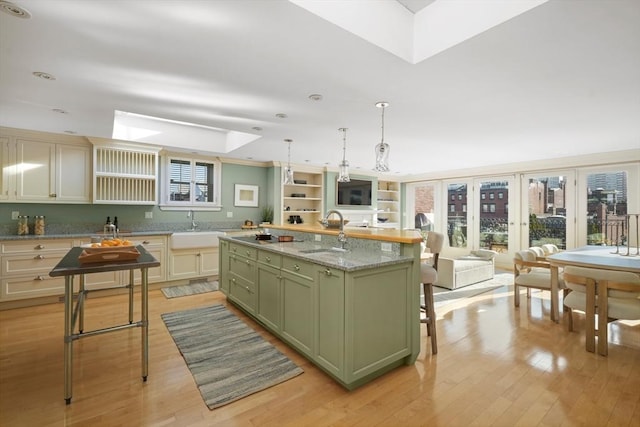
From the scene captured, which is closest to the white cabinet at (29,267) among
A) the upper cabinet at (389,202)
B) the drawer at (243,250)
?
the drawer at (243,250)

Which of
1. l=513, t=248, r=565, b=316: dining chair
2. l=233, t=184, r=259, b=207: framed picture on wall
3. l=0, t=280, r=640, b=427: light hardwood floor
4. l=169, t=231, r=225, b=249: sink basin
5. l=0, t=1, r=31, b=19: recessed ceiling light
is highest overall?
l=0, t=1, r=31, b=19: recessed ceiling light

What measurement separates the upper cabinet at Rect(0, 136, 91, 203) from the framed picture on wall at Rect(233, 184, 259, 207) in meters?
2.49

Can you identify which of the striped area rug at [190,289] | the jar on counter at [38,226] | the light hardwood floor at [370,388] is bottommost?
the light hardwood floor at [370,388]

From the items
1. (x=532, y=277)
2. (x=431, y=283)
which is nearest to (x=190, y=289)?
(x=431, y=283)

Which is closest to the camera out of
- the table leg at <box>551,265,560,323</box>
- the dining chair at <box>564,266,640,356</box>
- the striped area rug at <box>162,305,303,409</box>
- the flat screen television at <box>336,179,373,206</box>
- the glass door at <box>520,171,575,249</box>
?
the striped area rug at <box>162,305,303,409</box>

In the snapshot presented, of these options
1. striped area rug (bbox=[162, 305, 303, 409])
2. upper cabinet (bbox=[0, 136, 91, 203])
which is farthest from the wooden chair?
upper cabinet (bbox=[0, 136, 91, 203])

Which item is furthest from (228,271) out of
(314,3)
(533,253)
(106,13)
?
(533,253)

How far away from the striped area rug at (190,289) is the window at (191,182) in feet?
5.08

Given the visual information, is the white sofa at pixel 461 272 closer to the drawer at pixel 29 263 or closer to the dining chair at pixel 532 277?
the dining chair at pixel 532 277

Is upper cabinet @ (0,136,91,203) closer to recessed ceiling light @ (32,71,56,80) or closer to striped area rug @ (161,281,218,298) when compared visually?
striped area rug @ (161,281,218,298)

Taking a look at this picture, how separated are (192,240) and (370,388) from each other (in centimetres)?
393

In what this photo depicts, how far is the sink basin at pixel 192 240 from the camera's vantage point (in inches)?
194

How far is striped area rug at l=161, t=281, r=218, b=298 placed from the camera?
4.51m

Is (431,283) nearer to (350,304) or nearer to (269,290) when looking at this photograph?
(350,304)
